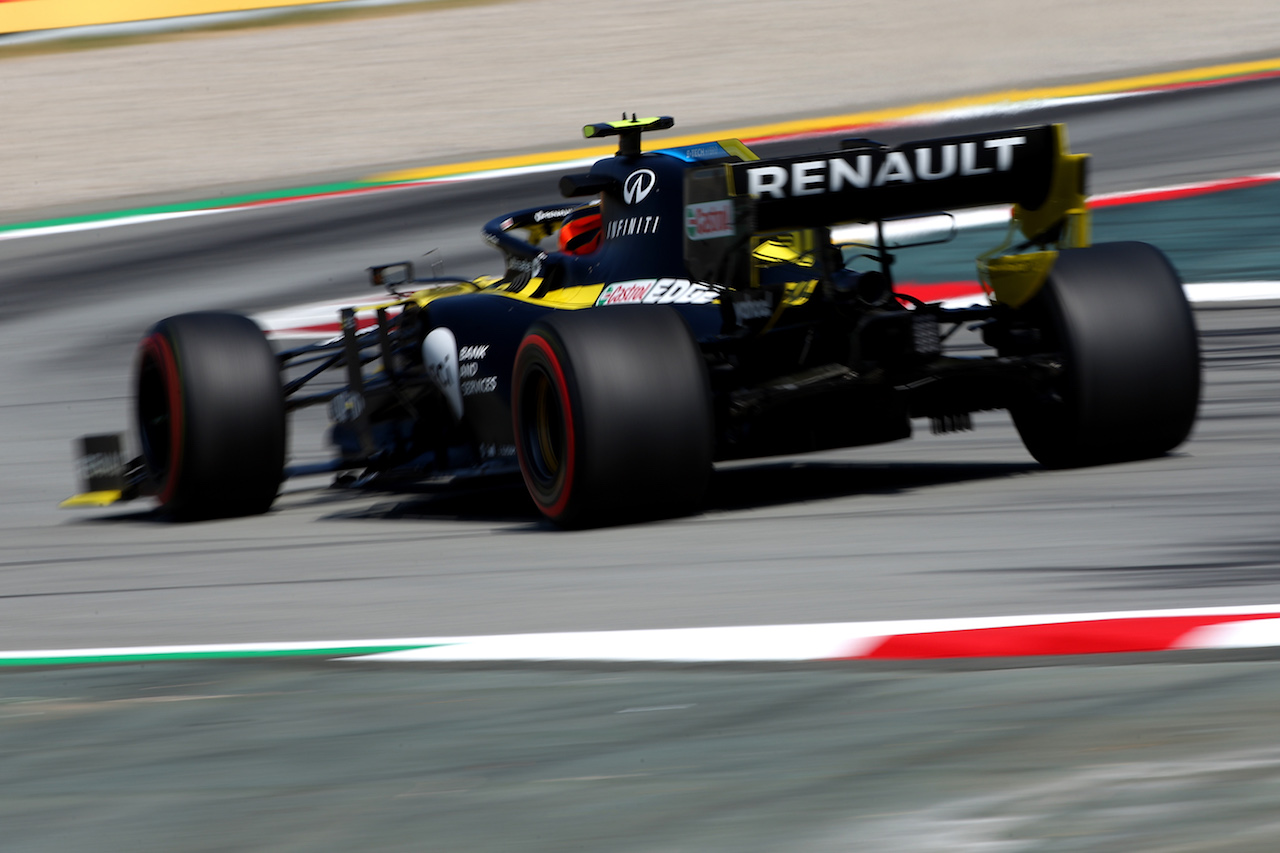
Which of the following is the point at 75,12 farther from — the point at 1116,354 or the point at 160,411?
the point at 1116,354

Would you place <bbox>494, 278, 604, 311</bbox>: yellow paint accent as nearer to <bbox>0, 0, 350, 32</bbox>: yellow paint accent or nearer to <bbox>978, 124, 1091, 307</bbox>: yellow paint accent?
<bbox>978, 124, 1091, 307</bbox>: yellow paint accent

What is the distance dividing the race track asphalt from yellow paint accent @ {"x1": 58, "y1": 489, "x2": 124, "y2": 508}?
11 centimetres

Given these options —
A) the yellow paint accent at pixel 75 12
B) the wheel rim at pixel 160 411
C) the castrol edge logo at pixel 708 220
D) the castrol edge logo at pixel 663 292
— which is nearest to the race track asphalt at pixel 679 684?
the wheel rim at pixel 160 411

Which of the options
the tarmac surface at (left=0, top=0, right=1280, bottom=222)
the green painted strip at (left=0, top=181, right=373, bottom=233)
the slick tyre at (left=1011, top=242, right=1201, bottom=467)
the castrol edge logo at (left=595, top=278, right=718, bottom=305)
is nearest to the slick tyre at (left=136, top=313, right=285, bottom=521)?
the castrol edge logo at (left=595, top=278, right=718, bottom=305)

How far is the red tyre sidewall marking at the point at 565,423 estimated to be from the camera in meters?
6.83

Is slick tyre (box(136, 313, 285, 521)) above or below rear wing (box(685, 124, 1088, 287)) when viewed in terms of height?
below

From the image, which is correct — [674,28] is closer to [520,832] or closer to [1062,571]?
[1062,571]

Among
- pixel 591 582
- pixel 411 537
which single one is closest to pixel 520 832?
pixel 591 582

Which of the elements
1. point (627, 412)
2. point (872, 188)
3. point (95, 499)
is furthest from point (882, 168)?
point (95, 499)

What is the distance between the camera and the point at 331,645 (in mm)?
5348

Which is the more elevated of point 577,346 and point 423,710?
point 577,346

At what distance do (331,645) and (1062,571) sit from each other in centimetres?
213

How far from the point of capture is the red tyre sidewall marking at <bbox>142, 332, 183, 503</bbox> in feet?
27.7

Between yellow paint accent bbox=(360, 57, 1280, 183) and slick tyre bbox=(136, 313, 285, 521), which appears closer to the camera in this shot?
slick tyre bbox=(136, 313, 285, 521)
